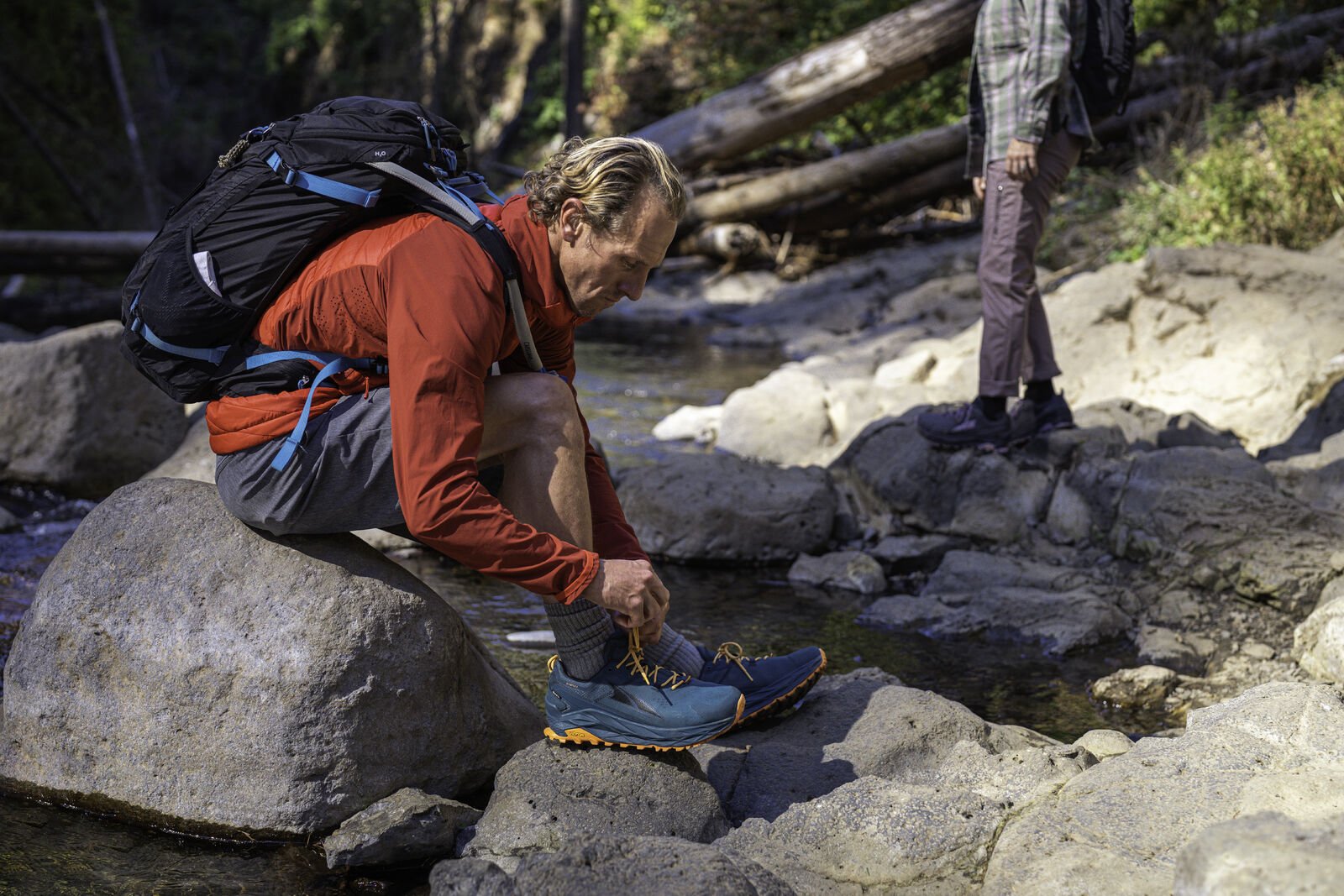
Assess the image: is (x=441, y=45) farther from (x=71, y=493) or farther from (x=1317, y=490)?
(x=1317, y=490)

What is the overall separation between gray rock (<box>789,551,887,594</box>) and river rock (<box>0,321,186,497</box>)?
346cm

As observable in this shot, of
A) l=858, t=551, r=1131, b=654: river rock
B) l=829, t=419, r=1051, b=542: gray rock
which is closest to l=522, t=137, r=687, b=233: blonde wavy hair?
l=858, t=551, r=1131, b=654: river rock

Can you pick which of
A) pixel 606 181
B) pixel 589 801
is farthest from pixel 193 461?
pixel 606 181

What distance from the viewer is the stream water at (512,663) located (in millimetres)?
2729

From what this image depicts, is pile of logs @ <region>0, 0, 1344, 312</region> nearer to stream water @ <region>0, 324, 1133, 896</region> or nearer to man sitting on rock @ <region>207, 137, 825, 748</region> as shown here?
stream water @ <region>0, 324, 1133, 896</region>

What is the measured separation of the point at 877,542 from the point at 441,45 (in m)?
17.6

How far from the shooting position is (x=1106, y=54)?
205 inches

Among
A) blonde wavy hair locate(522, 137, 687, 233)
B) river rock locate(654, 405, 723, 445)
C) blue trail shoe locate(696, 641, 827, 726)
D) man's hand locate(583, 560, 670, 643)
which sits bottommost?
river rock locate(654, 405, 723, 445)

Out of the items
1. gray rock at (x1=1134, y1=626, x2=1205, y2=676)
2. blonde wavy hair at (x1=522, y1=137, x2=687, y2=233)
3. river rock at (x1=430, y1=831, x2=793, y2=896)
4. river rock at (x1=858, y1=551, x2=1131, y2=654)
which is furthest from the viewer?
river rock at (x1=858, y1=551, x2=1131, y2=654)

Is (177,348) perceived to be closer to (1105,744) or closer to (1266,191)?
(1105,744)

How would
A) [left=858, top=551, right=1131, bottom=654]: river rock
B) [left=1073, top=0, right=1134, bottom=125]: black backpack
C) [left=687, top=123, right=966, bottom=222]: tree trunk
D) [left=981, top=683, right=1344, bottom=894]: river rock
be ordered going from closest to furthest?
1. [left=981, top=683, right=1344, bottom=894]: river rock
2. [left=858, top=551, right=1131, bottom=654]: river rock
3. [left=1073, top=0, right=1134, bottom=125]: black backpack
4. [left=687, top=123, right=966, bottom=222]: tree trunk

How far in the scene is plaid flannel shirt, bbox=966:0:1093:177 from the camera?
5035 millimetres

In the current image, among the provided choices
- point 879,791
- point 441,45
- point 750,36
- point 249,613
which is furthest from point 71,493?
point 441,45

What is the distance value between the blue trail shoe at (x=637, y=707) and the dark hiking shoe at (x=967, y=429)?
288cm
